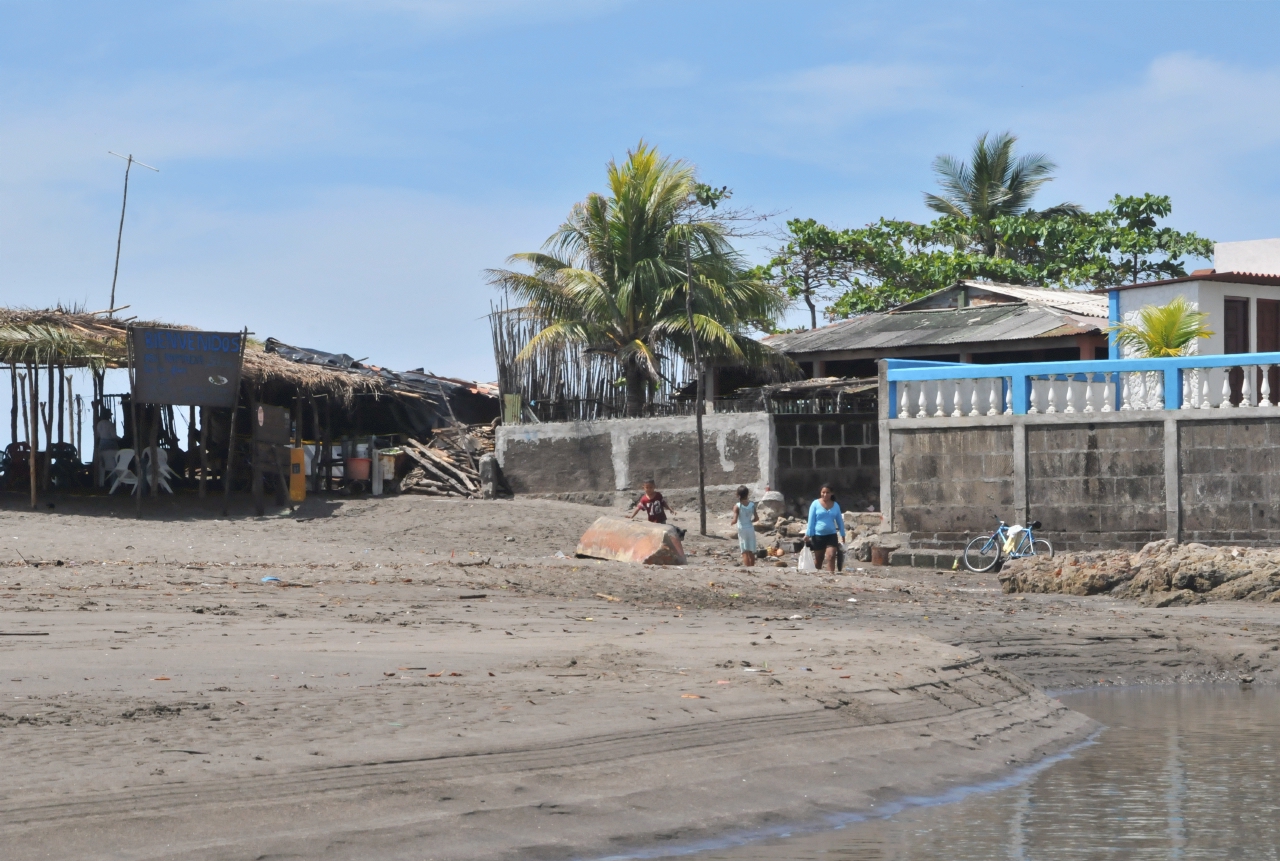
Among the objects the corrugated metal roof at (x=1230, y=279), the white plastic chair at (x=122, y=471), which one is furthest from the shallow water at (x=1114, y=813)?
the white plastic chair at (x=122, y=471)

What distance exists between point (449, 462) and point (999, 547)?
36.8 ft

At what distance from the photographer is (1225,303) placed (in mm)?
24031

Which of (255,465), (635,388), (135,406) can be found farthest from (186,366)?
(635,388)

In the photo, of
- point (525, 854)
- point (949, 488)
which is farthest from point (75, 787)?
point (949, 488)

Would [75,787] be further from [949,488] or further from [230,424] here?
[230,424]

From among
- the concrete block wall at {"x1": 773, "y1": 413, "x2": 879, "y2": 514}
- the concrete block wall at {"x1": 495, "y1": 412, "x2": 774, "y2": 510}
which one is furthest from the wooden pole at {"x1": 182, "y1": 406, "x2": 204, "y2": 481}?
the concrete block wall at {"x1": 773, "y1": 413, "x2": 879, "y2": 514}

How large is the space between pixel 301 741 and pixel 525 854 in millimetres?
1368

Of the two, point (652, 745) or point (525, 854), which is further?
point (652, 745)

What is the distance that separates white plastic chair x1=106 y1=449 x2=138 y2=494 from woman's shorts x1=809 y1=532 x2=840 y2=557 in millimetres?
12213

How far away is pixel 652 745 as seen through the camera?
762 cm

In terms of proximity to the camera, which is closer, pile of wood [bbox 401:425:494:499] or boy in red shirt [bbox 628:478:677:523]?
boy in red shirt [bbox 628:478:677:523]

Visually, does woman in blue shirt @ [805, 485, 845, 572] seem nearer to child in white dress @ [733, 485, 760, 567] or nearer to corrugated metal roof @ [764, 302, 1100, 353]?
child in white dress @ [733, 485, 760, 567]

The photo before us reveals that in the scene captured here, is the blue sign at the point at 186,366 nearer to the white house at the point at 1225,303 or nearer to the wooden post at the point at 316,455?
the wooden post at the point at 316,455

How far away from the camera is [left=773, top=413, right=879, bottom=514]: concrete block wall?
81.8 feet
